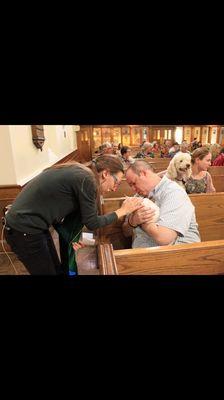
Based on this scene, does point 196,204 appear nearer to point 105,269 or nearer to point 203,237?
point 203,237

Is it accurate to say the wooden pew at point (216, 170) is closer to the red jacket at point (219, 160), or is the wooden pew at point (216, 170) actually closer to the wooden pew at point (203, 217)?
the red jacket at point (219, 160)

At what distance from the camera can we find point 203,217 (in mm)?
1931

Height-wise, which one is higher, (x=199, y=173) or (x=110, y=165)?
(x=110, y=165)

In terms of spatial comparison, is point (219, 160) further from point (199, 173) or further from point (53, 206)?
point (53, 206)

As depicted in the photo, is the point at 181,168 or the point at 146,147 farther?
the point at 146,147

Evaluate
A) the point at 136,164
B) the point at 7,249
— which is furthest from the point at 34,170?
the point at 136,164

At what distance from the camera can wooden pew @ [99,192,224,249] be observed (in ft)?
5.62

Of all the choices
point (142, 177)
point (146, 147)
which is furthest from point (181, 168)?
point (146, 147)

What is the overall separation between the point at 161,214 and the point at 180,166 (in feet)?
3.31

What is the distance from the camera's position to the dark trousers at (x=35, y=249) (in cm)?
141

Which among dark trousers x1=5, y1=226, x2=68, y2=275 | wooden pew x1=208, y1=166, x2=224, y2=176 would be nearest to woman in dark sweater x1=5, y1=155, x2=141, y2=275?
dark trousers x1=5, y1=226, x2=68, y2=275

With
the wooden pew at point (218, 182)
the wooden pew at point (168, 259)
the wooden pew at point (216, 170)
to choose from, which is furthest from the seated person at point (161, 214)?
the wooden pew at point (216, 170)

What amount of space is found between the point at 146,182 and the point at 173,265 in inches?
23.3

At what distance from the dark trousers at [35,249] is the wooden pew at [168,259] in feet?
1.58
